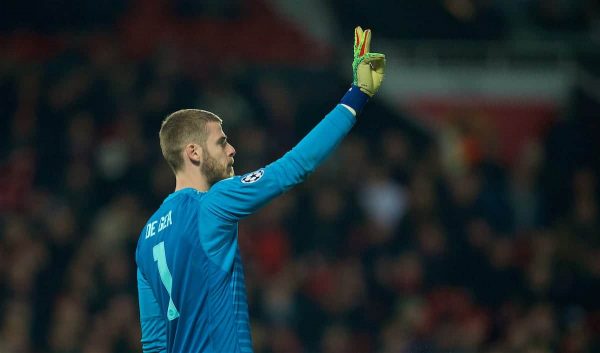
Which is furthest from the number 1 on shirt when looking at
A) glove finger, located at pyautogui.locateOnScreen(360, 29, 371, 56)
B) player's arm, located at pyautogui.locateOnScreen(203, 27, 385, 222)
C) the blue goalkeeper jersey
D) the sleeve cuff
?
glove finger, located at pyautogui.locateOnScreen(360, 29, 371, 56)

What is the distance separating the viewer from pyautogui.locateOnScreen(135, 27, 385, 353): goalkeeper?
3934 mm

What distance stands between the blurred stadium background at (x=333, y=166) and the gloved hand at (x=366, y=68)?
4506mm

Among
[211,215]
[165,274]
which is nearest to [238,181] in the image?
[211,215]

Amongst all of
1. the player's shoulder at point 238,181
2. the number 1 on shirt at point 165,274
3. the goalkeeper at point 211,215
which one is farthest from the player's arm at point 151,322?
the player's shoulder at point 238,181

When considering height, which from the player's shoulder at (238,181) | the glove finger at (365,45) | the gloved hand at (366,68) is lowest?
the player's shoulder at (238,181)

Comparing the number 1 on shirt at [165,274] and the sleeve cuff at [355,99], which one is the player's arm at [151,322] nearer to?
the number 1 on shirt at [165,274]

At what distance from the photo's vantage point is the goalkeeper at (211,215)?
393 centimetres

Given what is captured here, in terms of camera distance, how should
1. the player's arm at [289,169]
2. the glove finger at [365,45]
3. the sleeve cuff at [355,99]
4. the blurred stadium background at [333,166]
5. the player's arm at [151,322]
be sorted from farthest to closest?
the blurred stadium background at [333,166] < the player's arm at [151,322] < the glove finger at [365,45] < the sleeve cuff at [355,99] < the player's arm at [289,169]

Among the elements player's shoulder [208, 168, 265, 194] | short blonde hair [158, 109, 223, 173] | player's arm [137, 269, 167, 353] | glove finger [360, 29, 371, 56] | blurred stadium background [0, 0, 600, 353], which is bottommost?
player's arm [137, 269, 167, 353]

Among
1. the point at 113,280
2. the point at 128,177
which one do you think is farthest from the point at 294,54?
the point at 113,280

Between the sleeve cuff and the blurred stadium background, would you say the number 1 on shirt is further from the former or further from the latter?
the blurred stadium background

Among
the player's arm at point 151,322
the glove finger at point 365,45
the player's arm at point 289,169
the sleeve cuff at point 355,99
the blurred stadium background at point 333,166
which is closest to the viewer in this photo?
the player's arm at point 289,169

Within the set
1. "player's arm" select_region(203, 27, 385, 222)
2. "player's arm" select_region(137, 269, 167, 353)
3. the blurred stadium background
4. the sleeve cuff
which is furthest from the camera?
the blurred stadium background

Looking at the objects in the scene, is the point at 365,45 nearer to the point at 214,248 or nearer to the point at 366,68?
the point at 366,68
